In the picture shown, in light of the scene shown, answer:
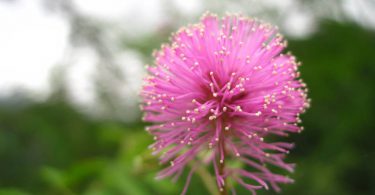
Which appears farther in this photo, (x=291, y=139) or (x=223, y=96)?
(x=291, y=139)

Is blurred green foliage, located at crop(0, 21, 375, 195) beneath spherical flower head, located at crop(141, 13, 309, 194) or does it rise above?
above

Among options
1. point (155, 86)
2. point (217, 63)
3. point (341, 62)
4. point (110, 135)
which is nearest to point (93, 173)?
point (110, 135)

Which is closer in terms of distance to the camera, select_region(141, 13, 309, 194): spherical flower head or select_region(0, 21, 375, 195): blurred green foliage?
select_region(141, 13, 309, 194): spherical flower head

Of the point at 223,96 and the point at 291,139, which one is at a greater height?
the point at 291,139

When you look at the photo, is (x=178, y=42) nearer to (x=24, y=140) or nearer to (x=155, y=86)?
(x=155, y=86)
